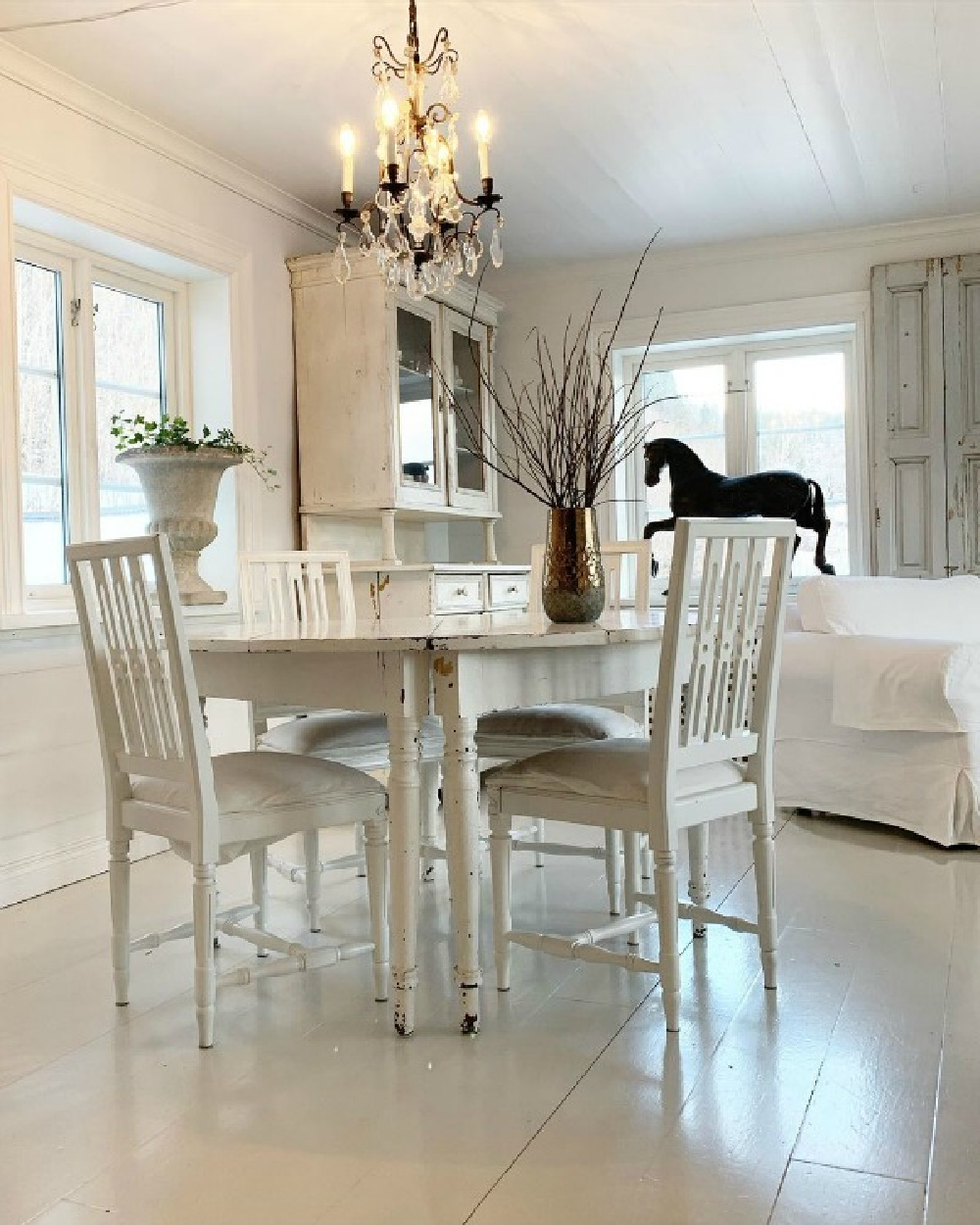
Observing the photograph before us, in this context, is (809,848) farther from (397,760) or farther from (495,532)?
(495,532)

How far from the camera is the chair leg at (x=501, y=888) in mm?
2154

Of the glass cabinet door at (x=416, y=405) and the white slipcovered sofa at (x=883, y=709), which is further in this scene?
the glass cabinet door at (x=416, y=405)

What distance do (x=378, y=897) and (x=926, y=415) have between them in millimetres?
3660

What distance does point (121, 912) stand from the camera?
2.12 m

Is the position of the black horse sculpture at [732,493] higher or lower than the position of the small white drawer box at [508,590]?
higher

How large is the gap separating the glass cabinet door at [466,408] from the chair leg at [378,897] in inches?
108

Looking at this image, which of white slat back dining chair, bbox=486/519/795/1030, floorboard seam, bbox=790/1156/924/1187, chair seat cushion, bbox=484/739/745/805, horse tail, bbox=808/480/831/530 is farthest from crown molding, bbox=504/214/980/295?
floorboard seam, bbox=790/1156/924/1187

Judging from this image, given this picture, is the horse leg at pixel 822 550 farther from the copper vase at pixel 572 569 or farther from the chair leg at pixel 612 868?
the copper vase at pixel 572 569

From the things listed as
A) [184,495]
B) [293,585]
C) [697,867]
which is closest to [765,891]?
[697,867]

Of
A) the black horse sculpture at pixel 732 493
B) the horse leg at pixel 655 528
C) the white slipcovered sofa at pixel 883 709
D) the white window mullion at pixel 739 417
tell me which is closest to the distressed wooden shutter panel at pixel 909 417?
the black horse sculpture at pixel 732 493

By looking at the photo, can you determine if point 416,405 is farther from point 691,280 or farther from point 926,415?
point 926,415

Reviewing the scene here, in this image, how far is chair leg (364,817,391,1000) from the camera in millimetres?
2137

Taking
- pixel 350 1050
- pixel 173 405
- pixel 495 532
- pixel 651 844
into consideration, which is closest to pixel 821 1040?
pixel 651 844

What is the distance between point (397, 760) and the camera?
1.94m
